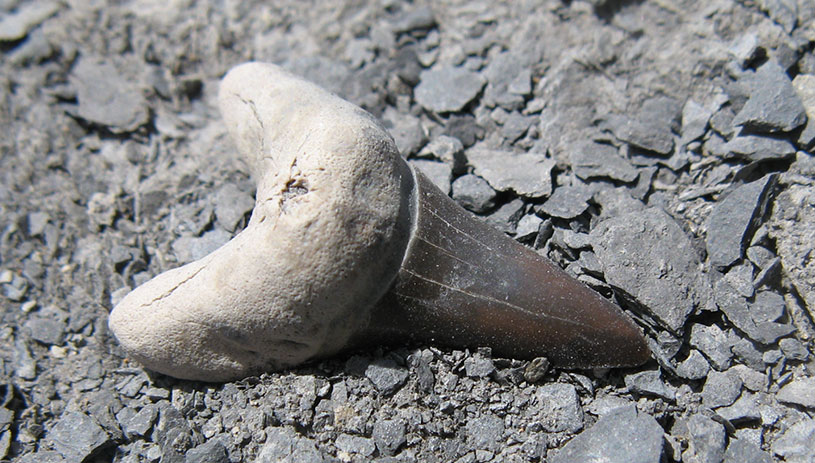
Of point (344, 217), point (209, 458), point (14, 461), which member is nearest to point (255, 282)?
point (344, 217)

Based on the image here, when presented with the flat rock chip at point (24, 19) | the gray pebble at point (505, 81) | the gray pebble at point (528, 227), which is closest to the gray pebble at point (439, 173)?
the gray pebble at point (528, 227)

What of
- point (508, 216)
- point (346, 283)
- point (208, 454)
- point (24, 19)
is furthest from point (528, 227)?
point (24, 19)

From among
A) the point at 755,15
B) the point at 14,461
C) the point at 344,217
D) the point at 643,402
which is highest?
the point at 755,15

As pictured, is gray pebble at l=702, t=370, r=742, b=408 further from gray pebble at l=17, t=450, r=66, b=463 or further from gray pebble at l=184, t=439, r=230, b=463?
gray pebble at l=17, t=450, r=66, b=463

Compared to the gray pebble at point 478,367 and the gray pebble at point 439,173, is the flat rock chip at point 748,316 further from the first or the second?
the gray pebble at point 439,173

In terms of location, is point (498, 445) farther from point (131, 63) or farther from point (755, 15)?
point (131, 63)

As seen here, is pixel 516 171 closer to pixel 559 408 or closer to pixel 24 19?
pixel 559 408
